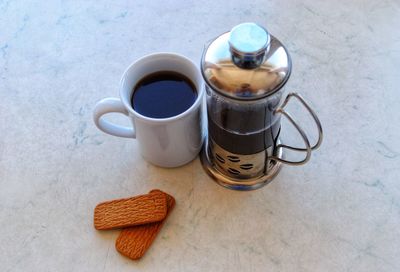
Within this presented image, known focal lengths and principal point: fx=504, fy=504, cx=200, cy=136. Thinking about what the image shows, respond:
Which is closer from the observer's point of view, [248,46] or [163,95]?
[248,46]

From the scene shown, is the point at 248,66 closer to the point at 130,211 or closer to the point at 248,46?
the point at 248,46

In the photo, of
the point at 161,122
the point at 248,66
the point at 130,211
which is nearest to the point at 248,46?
the point at 248,66

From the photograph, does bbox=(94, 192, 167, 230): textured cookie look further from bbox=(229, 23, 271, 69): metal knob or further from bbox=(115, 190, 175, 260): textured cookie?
bbox=(229, 23, 271, 69): metal knob

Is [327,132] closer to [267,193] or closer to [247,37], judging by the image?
[267,193]

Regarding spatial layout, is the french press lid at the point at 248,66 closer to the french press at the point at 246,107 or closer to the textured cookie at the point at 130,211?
the french press at the point at 246,107

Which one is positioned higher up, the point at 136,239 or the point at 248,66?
the point at 248,66

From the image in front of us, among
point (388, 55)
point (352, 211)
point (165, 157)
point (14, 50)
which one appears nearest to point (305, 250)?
point (352, 211)

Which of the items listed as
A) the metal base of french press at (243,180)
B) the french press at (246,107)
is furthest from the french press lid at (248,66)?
the metal base of french press at (243,180)
